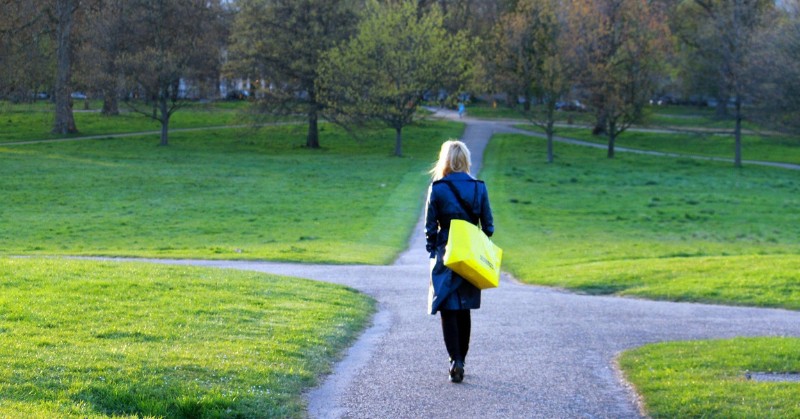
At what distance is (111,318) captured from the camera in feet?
31.2

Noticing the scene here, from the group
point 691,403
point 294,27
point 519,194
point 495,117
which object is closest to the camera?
point 691,403

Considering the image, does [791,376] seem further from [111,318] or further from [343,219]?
[343,219]

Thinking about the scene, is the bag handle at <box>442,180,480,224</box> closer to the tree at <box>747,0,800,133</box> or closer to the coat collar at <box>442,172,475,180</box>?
the coat collar at <box>442,172,475,180</box>

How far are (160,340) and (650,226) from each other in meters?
21.4

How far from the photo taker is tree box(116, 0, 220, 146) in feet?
179

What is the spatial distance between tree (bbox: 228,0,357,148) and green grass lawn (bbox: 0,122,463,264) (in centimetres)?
367

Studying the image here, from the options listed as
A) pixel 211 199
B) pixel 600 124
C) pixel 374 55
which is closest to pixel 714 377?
pixel 211 199

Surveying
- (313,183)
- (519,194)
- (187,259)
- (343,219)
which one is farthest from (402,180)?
(187,259)

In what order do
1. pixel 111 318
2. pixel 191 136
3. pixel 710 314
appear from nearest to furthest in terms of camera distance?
pixel 111 318, pixel 710 314, pixel 191 136

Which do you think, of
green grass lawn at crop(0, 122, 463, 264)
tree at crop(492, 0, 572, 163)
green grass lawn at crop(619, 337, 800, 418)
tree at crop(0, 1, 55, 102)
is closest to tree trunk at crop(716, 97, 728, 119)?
tree at crop(492, 0, 572, 163)

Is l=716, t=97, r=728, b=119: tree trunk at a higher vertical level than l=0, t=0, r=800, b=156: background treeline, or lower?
lower

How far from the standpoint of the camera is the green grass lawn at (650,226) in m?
16.0

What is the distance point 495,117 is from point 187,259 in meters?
65.2

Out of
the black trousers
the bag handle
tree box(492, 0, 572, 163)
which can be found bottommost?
the black trousers
